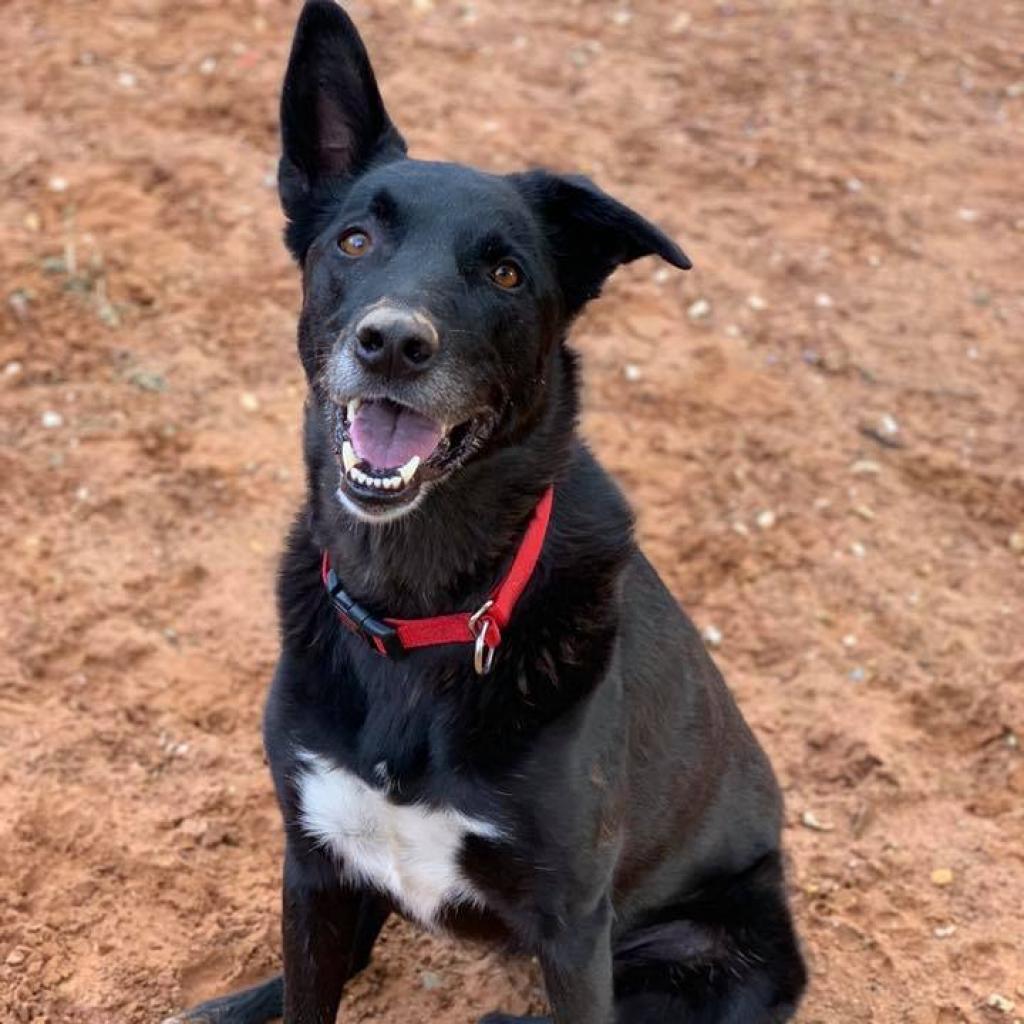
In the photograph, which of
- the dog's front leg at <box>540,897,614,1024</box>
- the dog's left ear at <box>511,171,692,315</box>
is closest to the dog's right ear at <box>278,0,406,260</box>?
the dog's left ear at <box>511,171,692,315</box>

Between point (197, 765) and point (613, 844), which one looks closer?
point (613, 844)

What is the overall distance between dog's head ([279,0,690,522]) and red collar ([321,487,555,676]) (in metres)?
0.23

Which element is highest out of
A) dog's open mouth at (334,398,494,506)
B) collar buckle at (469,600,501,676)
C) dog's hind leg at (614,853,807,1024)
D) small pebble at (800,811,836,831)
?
dog's open mouth at (334,398,494,506)

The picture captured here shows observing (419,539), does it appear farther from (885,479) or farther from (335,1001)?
(885,479)

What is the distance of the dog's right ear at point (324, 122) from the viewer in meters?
2.85

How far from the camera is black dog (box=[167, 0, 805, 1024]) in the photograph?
8.76ft

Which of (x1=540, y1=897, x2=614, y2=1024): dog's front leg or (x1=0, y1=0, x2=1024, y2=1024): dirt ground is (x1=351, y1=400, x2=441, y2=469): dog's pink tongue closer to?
(x1=540, y1=897, x2=614, y2=1024): dog's front leg

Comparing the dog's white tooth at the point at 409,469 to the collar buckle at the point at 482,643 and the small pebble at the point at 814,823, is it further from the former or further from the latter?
the small pebble at the point at 814,823

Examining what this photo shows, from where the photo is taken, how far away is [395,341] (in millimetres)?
2541

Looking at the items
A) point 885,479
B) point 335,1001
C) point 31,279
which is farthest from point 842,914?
point 31,279

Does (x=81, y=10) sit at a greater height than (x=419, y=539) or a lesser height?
lesser

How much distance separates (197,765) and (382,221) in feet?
6.19

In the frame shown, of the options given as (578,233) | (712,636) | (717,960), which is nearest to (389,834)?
(717,960)

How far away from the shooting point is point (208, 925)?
3.59 meters
